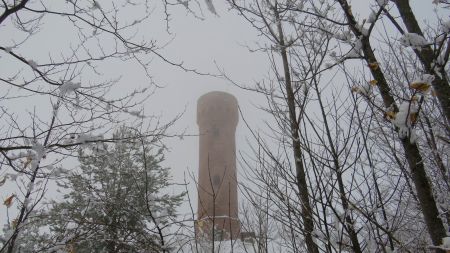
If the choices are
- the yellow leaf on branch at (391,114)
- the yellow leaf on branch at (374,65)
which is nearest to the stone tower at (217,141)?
the yellow leaf on branch at (374,65)

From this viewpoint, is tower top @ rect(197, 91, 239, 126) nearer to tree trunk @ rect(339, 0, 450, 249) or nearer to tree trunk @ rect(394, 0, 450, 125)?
tree trunk @ rect(394, 0, 450, 125)

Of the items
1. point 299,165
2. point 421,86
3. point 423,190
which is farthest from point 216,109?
point 421,86

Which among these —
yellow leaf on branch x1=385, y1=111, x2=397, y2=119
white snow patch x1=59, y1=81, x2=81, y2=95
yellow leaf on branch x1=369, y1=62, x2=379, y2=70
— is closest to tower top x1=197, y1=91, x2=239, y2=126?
white snow patch x1=59, y1=81, x2=81, y2=95

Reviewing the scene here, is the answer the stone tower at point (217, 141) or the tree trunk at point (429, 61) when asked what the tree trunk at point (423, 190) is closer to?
the tree trunk at point (429, 61)

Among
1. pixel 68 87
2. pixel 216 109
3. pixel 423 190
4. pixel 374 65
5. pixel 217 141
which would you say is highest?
pixel 216 109

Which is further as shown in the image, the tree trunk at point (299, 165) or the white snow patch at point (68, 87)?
the white snow patch at point (68, 87)

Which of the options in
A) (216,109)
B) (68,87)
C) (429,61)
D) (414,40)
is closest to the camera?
(414,40)

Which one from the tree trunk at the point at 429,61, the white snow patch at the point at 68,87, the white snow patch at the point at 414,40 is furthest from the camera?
the white snow patch at the point at 68,87

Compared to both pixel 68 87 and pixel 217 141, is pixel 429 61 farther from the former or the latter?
pixel 217 141

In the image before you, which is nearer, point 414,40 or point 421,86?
point 421,86

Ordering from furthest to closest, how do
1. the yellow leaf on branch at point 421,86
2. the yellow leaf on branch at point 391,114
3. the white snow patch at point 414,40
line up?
the white snow patch at point 414,40 → the yellow leaf on branch at point 391,114 → the yellow leaf on branch at point 421,86

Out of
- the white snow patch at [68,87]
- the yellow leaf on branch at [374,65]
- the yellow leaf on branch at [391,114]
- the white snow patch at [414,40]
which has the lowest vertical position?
the yellow leaf on branch at [391,114]

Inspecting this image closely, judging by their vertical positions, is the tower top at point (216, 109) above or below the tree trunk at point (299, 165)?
above

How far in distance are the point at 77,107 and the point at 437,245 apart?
163 inches
